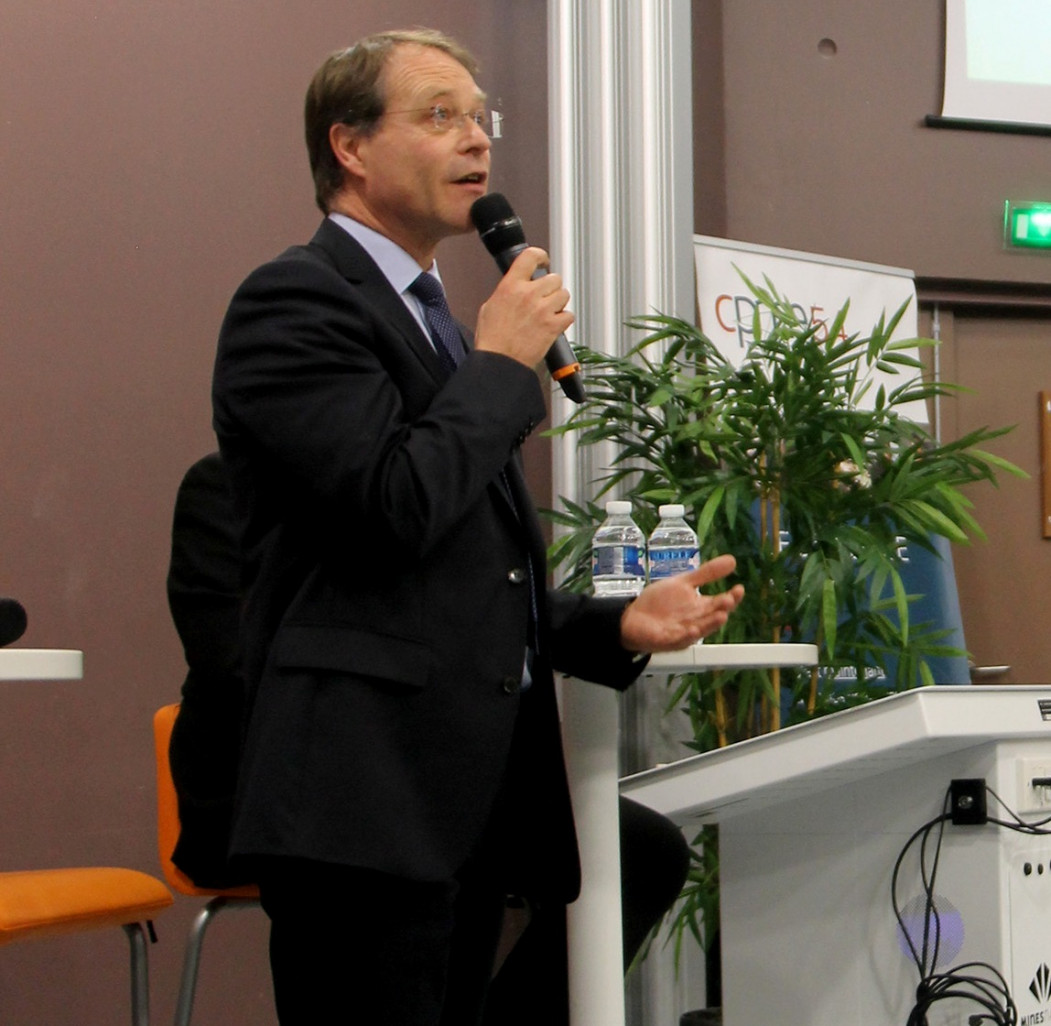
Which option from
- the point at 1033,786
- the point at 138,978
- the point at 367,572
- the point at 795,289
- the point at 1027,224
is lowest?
the point at 138,978

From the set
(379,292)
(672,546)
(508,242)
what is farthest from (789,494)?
(379,292)

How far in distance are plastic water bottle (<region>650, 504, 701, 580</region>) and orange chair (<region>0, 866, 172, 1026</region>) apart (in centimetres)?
89

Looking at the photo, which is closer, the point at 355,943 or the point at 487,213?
the point at 355,943

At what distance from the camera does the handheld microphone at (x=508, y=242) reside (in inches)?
57.4

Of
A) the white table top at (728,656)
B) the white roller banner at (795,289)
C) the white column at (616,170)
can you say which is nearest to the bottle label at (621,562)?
the white table top at (728,656)

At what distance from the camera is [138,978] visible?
209 centimetres

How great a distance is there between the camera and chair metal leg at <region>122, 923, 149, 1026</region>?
208 centimetres

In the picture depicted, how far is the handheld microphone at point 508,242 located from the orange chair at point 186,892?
0.97 metres

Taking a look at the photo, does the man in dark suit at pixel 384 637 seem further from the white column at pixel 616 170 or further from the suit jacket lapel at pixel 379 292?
the white column at pixel 616 170

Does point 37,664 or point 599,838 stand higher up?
point 37,664

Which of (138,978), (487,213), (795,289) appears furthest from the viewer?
(795,289)

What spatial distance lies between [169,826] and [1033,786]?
48.5 inches

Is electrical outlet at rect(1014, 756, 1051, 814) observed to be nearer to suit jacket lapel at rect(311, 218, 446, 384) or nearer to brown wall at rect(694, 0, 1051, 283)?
suit jacket lapel at rect(311, 218, 446, 384)

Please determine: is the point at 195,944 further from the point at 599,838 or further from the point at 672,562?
the point at 672,562
